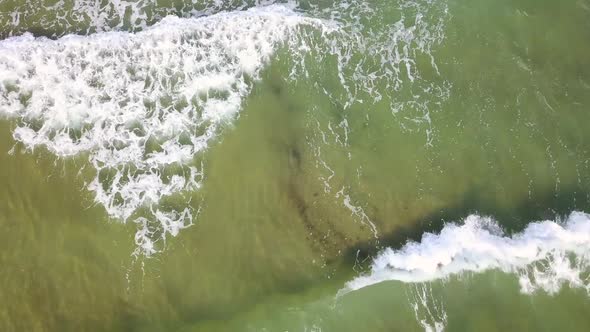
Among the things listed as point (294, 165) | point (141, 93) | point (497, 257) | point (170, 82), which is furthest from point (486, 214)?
point (141, 93)

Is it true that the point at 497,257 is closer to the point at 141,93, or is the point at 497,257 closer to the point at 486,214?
the point at 486,214

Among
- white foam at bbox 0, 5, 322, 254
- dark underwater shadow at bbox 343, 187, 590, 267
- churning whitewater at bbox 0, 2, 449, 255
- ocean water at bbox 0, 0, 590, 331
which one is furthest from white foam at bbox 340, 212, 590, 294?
white foam at bbox 0, 5, 322, 254

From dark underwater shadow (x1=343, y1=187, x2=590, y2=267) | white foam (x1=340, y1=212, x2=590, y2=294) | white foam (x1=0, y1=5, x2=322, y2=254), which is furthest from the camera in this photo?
white foam (x1=0, y1=5, x2=322, y2=254)

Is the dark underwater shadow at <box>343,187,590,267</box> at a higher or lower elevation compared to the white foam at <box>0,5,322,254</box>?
lower

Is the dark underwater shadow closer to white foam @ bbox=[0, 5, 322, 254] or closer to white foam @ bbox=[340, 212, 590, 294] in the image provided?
white foam @ bbox=[340, 212, 590, 294]

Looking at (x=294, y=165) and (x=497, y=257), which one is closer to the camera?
A: (x=497, y=257)

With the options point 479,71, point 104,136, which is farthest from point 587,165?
point 104,136

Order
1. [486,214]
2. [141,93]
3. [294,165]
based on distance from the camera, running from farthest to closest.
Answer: [141,93], [294,165], [486,214]

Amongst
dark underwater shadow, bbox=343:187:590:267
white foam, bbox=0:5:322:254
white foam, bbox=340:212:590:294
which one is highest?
white foam, bbox=0:5:322:254
